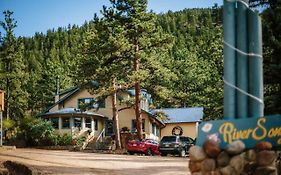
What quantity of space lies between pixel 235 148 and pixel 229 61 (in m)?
1.62

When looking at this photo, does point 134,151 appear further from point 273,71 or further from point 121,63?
point 273,71

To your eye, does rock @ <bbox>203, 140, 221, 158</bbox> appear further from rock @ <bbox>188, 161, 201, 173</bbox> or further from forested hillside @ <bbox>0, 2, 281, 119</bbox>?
forested hillside @ <bbox>0, 2, 281, 119</bbox>

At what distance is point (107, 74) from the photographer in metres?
33.2

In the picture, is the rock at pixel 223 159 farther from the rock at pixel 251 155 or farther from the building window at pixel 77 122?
the building window at pixel 77 122

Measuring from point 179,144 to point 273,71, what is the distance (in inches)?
792

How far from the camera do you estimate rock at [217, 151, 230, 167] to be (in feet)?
22.2

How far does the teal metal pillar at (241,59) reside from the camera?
7.31 m

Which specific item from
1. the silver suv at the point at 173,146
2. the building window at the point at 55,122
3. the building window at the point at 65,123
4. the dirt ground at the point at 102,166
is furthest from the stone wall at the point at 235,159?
the building window at the point at 55,122

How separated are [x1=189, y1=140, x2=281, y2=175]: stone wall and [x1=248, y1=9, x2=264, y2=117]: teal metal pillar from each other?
2.74 feet

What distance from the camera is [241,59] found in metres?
7.38

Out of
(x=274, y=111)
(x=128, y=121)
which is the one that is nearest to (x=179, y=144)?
(x=128, y=121)

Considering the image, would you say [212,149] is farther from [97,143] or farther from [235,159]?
[97,143]

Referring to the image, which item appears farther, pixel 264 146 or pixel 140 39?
pixel 140 39

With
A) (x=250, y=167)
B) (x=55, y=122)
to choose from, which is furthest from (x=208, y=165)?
(x=55, y=122)
